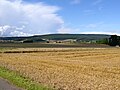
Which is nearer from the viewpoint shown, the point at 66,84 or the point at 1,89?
the point at 1,89

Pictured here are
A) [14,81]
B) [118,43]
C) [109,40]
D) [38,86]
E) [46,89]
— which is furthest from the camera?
[109,40]

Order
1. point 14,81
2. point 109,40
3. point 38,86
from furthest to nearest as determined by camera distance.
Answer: point 109,40 < point 14,81 < point 38,86

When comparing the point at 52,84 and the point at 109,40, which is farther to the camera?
the point at 109,40

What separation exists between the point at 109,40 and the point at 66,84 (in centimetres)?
13629

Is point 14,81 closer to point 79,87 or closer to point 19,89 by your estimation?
point 19,89

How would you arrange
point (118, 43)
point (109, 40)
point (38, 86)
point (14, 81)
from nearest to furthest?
point (38, 86)
point (14, 81)
point (118, 43)
point (109, 40)

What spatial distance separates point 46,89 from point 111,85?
3.82 metres

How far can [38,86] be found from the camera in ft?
65.0

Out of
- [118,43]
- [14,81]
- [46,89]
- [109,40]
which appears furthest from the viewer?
[109,40]

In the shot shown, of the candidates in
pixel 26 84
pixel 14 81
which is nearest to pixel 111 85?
pixel 26 84

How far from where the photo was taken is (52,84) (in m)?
20.3

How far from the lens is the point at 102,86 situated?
19172mm

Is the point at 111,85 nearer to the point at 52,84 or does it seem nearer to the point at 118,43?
the point at 52,84

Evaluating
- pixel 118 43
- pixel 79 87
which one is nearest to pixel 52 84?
pixel 79 87
